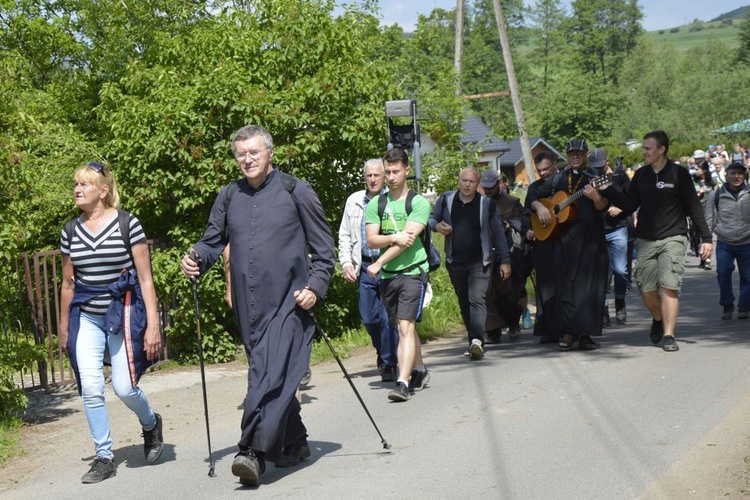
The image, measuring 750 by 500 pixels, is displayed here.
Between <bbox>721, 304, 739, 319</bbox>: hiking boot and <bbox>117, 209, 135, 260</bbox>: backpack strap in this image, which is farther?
<bbox>721, 304, 739, 319</bbox>: hiking boot

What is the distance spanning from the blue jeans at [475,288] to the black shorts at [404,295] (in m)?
1.58

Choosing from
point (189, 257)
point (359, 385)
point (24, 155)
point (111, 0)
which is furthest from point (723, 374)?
point (111, 0)

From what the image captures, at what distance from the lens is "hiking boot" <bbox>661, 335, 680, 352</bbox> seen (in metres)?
10.2

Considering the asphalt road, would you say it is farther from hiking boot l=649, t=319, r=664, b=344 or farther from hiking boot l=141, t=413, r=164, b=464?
hiking boot l=649, t=319, r=664, b=344

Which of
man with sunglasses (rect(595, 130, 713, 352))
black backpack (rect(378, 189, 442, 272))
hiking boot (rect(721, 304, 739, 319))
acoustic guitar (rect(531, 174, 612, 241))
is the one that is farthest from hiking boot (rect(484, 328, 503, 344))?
black backpack (rect(378, 189, 442, 272))

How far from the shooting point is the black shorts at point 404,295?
8.68 meters

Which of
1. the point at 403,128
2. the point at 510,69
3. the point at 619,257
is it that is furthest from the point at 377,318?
the point at 510,69

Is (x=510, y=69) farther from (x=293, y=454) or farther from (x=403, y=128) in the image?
(x=293, y=454)

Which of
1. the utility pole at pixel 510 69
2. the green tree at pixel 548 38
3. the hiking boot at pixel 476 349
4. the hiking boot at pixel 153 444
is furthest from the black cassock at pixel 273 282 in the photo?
the green tree at pixel 548 38

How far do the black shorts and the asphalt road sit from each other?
0.67 meters

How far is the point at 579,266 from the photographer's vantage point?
10688 mm

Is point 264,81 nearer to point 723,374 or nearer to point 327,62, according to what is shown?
point 327,62

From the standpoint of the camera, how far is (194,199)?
39.4 feet

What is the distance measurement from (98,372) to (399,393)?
264cm
